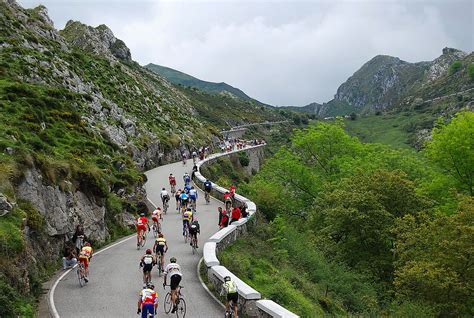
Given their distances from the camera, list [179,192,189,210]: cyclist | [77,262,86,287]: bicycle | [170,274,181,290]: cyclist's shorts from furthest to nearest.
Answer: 1. [179,192,189,210]: cyclist
2. [77,262,86,287]: bicycle
3. [170,274,181,290]: cyclist's shorts

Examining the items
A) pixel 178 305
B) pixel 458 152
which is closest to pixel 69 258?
pixel 178 305

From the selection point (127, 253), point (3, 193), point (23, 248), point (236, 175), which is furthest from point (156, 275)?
point (236, 175)

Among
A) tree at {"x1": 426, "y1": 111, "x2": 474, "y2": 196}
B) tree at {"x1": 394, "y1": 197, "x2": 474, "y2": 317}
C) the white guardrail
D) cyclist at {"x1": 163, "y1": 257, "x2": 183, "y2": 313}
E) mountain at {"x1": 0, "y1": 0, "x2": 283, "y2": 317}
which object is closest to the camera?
the white guardrail

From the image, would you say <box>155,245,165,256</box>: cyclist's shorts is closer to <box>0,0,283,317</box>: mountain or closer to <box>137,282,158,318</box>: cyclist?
<box>0,0,283,317</box>: mountain

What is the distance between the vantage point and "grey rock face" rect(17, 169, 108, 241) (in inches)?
683

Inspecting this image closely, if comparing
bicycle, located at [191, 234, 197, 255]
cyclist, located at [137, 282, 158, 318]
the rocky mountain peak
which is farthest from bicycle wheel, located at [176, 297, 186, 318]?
the rocky mountain peak

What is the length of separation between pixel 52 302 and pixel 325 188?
2477 centimetres

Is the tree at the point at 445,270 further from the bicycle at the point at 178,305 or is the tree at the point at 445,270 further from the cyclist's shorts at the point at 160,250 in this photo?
the bicycle at the point at 178,305

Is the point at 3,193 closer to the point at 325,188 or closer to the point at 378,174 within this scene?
the point at 378,174

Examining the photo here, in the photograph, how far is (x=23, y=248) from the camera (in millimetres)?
14000

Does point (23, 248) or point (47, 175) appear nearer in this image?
point (23, 248)

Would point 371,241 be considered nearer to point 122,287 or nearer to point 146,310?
point 122,287

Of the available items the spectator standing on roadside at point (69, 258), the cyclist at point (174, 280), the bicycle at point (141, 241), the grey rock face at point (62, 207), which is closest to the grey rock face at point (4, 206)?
the grey rock face at point (62, 207)

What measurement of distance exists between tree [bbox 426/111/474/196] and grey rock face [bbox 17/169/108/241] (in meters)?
24.7
